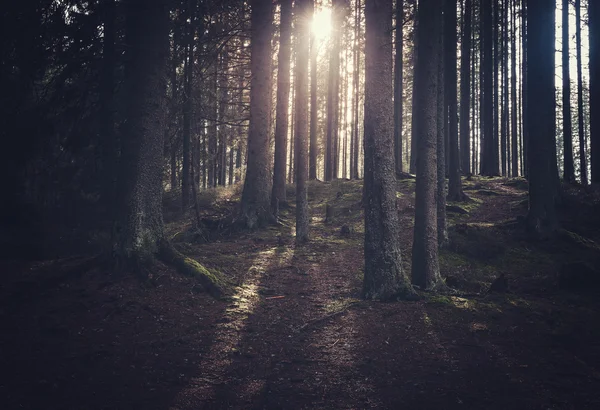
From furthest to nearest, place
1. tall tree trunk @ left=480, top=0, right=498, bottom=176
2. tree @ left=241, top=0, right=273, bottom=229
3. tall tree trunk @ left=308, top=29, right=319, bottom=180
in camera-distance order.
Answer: tall tree trunk @ left=480, top=0, right=498, bottom=176 < tall tree trunk @ left=308, top=29, right=319, bottom=180 < tree @ left=241, top=0, right=273, bottom=229

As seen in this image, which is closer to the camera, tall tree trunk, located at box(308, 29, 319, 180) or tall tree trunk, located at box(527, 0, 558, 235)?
tall tree trunk, located at box(527, 0, 558, 235)

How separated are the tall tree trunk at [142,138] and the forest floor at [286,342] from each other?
78 centimetres

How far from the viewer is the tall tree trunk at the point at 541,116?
1155 centimetres

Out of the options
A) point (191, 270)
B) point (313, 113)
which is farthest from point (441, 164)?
point (313, 113)

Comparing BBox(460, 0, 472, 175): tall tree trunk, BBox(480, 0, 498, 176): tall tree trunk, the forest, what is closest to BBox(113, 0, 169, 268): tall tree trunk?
the forest

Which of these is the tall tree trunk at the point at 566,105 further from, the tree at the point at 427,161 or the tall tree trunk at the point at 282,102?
the tree at the point at 427,161

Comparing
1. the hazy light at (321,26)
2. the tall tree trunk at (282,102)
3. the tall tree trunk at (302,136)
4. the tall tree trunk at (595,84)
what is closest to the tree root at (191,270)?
the tall tree trunk at (302,136)

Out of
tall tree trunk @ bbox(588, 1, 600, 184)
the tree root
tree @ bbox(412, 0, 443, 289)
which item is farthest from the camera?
tall tree trunk @ bbox(588, 1, 600, 184)

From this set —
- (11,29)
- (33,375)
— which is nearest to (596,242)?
(33,375)

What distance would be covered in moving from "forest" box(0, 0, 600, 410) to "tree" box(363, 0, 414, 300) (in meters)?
0.04

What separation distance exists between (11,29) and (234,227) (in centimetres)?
825

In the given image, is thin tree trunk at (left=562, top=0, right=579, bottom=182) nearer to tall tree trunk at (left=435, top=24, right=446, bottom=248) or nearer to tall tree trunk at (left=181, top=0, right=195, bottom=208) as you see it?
tall tree trunk at (left=435, top=24, right=446, bottom=248)

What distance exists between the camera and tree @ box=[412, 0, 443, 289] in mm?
7922

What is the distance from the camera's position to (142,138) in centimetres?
774
